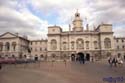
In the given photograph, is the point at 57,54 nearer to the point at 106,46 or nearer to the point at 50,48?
the point at 50,48

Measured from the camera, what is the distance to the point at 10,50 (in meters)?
96.9

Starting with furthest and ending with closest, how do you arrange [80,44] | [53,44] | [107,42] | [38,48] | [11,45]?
[38,48] → [11,45] → [53,44] → [80,44] → [107,42]

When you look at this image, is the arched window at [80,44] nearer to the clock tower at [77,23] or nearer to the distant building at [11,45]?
the clock tower at [77,23]

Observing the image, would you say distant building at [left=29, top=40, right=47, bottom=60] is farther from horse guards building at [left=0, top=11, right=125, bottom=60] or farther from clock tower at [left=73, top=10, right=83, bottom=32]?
clock tower at [left=73, top=10, right=83, bottom=32]

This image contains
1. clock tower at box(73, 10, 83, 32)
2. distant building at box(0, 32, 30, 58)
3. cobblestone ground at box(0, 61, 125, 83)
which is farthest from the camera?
clock tower at box(73, 10, 83, 32)

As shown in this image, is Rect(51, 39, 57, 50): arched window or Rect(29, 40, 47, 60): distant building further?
Rect(29, 40, 47, 60): distant building

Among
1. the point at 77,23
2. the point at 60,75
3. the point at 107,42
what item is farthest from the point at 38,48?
the point at 60,75

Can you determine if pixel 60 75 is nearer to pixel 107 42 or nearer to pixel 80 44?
pixel 80 44

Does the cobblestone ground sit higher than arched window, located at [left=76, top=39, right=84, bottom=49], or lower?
lower

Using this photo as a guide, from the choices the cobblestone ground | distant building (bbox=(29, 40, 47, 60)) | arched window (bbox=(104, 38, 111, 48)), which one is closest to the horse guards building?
arched window (bbox=(104, 38, 111, 48))

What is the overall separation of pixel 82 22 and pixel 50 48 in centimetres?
2494

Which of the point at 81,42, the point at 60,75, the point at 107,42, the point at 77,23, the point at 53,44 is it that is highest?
the point at 77,23

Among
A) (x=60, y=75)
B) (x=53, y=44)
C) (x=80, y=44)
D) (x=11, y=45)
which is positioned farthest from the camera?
(x=11, y=45)

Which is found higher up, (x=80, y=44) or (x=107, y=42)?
(x=107, y=42)
